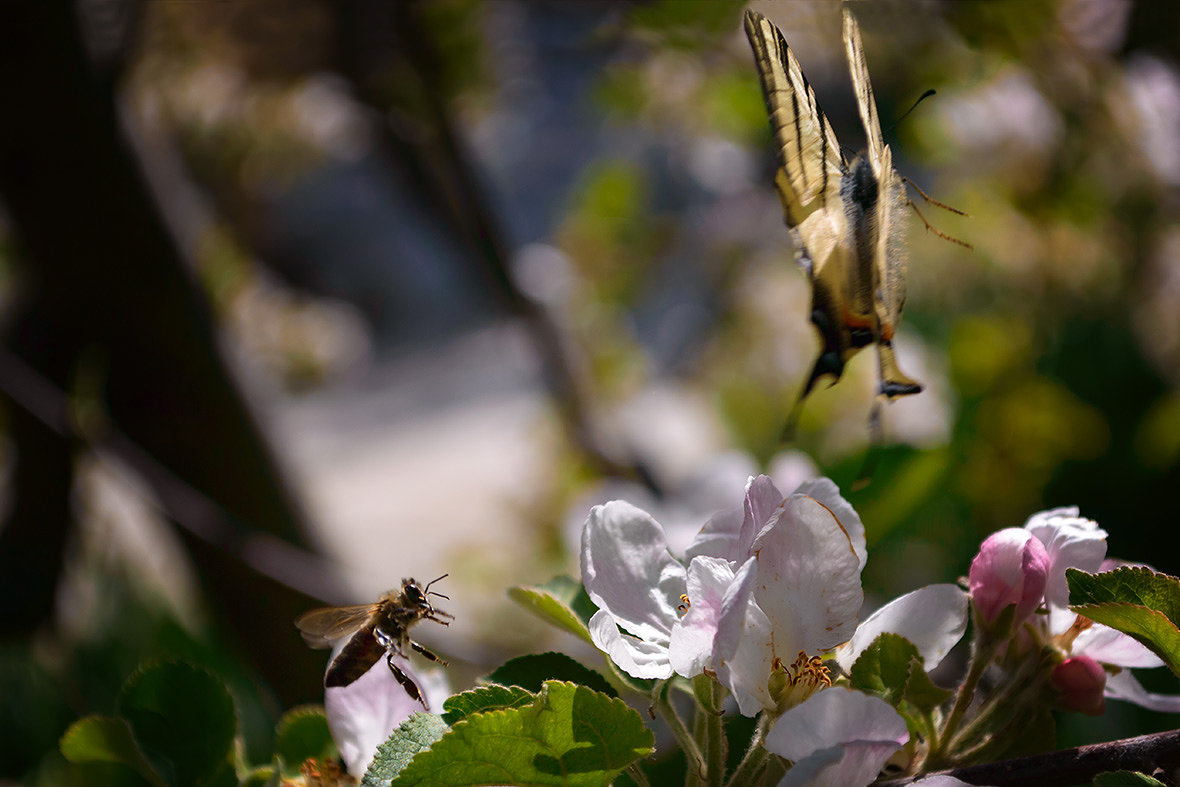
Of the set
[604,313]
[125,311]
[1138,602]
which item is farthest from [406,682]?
[604,313]

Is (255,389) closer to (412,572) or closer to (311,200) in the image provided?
(412,572)

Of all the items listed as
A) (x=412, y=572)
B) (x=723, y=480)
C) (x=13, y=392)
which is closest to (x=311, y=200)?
(x=412, y=572)

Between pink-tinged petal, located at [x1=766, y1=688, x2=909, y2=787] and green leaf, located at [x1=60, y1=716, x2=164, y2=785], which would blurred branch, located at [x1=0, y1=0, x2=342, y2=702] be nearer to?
green leaf, located at [x1=60, y1=716, x2=164, y2=785]

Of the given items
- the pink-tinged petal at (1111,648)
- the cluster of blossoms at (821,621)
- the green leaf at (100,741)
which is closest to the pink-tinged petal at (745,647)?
the cluster of blossoms at (821,621)

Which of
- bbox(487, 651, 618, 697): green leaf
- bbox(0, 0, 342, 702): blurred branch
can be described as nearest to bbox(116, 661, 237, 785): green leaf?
bbox(487, 651, 618, 697): green leaf

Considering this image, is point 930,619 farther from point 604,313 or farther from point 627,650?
point 604,313

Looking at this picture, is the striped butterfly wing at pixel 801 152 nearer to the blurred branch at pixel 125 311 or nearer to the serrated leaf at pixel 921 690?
the serrated leaf at pixel 921 690
